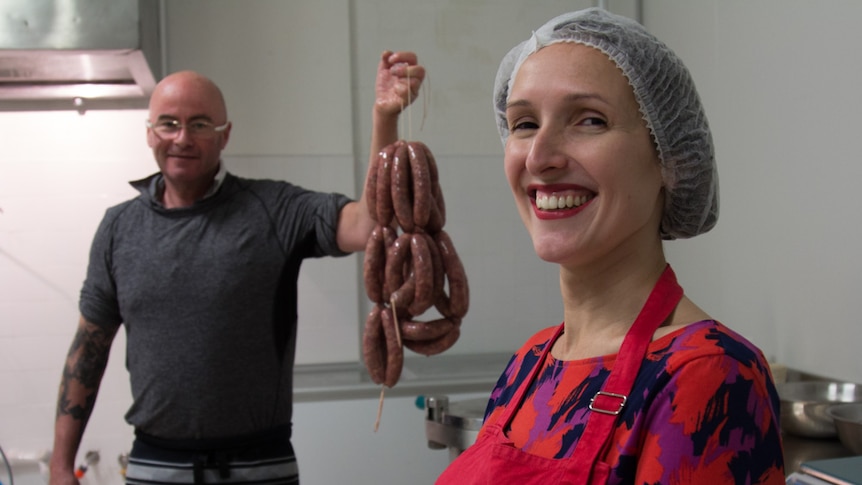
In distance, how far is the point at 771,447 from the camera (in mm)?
873

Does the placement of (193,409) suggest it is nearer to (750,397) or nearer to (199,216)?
(199,216)

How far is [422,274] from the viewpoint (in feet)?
6.81

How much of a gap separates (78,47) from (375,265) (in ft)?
5.42

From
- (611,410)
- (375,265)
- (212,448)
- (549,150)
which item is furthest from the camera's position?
(212,448)

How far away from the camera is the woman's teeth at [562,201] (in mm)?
1066

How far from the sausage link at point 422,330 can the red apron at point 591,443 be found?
3.04 feet

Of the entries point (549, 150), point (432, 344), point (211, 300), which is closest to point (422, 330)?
point (432, 344)

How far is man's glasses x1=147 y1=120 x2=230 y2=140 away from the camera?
103 inches

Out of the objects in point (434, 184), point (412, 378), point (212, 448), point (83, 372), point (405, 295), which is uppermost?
point (434, 184)

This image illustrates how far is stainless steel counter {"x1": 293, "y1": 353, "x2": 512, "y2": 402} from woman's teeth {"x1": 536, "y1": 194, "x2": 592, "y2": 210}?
108 inches

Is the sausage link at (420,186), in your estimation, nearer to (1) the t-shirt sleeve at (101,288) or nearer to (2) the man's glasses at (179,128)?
(2) the man's glasses at (179,128)

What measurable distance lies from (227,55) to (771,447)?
11.7ft

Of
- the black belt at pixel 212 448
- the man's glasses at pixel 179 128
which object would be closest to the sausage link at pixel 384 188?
the man's glasses at pixel 179 128

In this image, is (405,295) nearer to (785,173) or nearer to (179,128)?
(179,128)
